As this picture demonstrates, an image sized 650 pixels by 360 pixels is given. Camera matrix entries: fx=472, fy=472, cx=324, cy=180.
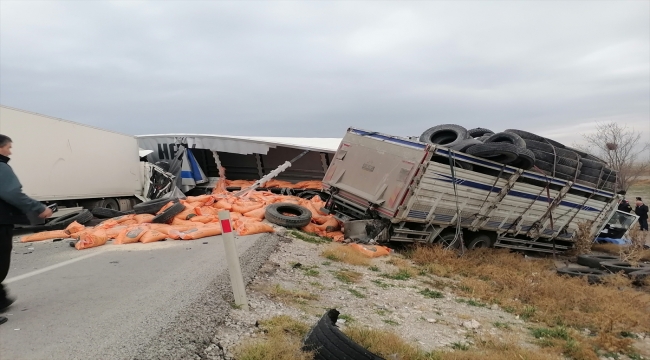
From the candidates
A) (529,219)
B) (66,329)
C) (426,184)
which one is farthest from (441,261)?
(66,329)

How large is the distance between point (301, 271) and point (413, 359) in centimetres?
306

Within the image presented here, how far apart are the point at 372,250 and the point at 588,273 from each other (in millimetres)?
4384

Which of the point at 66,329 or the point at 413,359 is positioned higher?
the point at 66,329

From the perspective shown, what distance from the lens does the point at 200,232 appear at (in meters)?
8.78

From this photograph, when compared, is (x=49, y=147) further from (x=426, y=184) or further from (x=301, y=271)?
(x=426, y=184)

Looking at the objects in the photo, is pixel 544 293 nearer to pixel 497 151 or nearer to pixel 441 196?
pixel 441 196

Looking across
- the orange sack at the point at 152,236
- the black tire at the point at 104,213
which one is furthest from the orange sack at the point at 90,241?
the black tire at the point at 104,213

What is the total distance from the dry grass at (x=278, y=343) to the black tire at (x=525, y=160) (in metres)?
6.95

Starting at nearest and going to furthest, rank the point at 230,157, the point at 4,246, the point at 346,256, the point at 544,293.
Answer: the point at 4,246, the point at 544,293, the point at 346,256, the point at 230,157

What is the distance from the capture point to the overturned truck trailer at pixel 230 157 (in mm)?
16984

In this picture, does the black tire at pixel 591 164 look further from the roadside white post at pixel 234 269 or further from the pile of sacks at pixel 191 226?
the roadside white post at pixel 234 269

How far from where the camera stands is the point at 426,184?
356 inches

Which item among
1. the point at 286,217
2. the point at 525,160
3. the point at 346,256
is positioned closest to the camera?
the point at 346,256

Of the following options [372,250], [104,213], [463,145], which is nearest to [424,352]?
[372,250]
